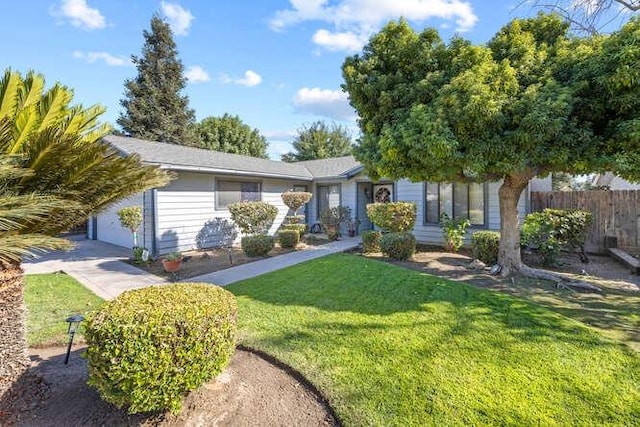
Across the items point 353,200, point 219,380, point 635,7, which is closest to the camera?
point 219,380

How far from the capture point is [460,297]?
5094 millimetres

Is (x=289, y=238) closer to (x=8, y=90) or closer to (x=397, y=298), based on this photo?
(x=397, y=298)

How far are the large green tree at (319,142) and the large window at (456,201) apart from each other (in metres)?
24.1

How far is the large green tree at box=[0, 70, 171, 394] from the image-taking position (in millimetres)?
2504

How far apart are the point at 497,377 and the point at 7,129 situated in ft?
16.2

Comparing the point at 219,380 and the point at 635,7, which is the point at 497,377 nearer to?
the point at 219,380

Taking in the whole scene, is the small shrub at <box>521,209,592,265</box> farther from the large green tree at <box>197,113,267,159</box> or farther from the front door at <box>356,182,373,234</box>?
the large green tree at <box>197,113,267,159</box>

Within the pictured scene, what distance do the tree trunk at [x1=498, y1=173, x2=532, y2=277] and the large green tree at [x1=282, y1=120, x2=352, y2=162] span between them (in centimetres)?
2844

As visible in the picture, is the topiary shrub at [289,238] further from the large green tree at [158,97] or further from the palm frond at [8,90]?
the large green tree at [158,97]

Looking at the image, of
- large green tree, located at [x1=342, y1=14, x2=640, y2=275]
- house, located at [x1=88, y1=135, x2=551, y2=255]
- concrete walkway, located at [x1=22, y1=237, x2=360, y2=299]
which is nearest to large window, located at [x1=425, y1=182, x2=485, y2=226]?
house, located at [x1=88, y1=135, x2=551, y2=255]

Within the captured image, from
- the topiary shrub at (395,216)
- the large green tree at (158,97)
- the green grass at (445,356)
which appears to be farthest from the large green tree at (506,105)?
the large green tree at (158,97)

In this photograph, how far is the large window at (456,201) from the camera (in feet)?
33.6

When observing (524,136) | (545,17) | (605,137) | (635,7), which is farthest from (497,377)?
(635,7)

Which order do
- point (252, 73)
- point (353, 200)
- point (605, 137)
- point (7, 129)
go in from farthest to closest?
1. point (252, 73)
2. point (353, 200)
3. point (605, 137)
4. point (7, 129)
